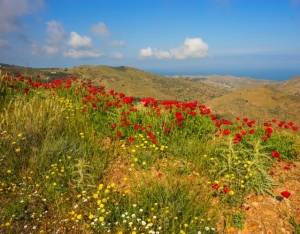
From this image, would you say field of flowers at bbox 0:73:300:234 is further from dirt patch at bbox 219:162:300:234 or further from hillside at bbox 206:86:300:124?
hillside at bbox 206:86:300:124

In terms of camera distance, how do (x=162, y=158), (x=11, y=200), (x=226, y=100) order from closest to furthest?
1. (x=11, y=200)
2. (x=162, y=158)
3. (x=226, y=100)

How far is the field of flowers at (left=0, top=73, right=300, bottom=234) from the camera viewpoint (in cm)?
401

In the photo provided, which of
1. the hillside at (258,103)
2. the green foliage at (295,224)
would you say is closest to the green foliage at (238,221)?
the green foliage at (295,224)

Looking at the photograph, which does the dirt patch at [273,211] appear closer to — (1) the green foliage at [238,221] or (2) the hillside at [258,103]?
(1) the green foliage at [238,221]

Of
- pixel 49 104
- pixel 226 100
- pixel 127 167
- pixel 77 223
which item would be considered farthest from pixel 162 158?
pixel 226 100

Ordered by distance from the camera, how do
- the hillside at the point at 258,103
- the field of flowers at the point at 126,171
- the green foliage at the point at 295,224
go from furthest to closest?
the hillside at the point at 258,103 < the field of flowers at the point at 126,171 < the green foliage at the point at 295,224

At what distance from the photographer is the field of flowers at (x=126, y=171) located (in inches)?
158

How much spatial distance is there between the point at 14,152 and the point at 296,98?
151110mm

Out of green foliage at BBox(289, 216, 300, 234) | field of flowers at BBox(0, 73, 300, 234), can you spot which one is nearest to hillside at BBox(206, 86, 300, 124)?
field of flowers at BBox(0, 73, 300, 234)

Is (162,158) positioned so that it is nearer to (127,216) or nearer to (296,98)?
(127,216)

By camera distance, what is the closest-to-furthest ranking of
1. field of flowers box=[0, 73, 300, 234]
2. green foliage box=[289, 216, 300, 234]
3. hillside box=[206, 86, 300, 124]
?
green foliage box=[289, 216, 300, 234] → field of flowers box=[0, 73, 300, 234] → hillside box=[206, 86, 300, 124]

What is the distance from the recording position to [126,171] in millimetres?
5512

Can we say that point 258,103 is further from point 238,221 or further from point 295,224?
point 238,221

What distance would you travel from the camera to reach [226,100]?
5595 inches
